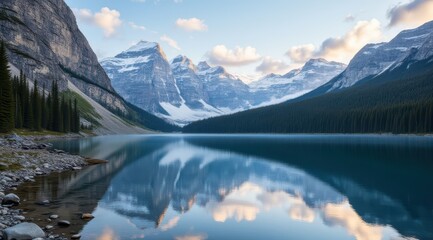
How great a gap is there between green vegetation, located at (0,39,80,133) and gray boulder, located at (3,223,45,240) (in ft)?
218

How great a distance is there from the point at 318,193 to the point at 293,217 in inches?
357

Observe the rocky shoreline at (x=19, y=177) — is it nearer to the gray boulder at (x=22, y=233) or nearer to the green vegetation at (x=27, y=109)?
the gray boulder at (x=22, y=233)

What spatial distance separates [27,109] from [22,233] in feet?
314

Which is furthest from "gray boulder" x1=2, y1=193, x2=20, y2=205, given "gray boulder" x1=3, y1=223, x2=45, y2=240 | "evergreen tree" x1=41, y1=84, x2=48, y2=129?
"evergreen tree" x1=41, y1=84, x2=48, y2=129

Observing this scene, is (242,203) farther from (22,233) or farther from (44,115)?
(44,115)

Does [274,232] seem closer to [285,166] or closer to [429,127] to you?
[285,166]

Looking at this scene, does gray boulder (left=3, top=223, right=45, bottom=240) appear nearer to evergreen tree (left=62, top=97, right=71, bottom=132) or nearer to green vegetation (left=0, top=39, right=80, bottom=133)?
green vegetation (left=0, top=39, right=80, bottom=133)

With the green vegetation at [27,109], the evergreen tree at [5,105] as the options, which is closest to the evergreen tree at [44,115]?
the green vegetation at [27,109]

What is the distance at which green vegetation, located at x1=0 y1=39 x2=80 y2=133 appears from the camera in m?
75.0

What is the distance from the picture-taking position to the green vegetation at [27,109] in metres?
75.0

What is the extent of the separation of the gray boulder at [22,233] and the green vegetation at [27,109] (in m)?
66.5

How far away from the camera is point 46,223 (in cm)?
1875

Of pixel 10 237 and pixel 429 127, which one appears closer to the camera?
pixel 10 237

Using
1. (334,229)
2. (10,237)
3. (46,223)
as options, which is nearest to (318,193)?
(334,229)
